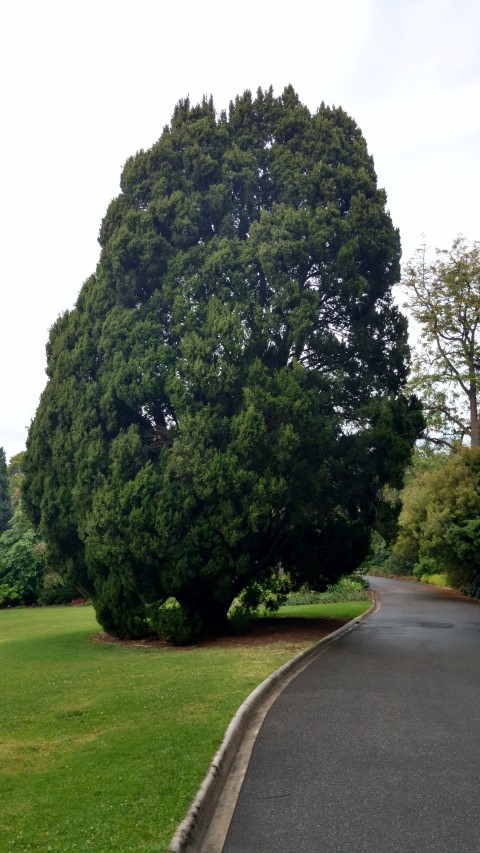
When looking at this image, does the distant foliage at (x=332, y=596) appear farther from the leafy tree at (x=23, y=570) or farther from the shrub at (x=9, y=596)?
the shrub at (x=9, y=596)

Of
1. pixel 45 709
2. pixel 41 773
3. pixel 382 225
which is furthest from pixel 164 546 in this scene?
pixel 382 225

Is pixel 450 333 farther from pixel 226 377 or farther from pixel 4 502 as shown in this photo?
pixel 4 502

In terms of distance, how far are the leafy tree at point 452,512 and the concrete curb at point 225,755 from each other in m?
17.5

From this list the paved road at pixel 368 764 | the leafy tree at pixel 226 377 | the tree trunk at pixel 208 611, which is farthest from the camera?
the tree trunk at pixel 208 611

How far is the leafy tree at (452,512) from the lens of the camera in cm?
2783

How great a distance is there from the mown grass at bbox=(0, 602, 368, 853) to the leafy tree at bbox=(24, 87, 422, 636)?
276cm

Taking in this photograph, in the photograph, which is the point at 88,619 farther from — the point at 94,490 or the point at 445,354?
the point at 445,354

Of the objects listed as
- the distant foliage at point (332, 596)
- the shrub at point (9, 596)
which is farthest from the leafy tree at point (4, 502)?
the distant foliage at point (332, 596)

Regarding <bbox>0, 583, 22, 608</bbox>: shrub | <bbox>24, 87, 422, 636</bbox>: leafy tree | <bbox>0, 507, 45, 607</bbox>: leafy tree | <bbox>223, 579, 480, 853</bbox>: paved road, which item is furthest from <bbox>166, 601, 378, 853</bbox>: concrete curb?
<bbox>0, 507, 45, 607</bbox>: leafy tree

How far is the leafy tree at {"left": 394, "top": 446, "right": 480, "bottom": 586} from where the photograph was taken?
2783 cm

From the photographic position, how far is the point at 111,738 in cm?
720

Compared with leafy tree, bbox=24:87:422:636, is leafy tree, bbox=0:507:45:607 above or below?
→ below

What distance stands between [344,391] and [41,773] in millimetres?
13116

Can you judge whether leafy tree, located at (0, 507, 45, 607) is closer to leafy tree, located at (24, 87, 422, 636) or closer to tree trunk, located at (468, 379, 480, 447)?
leafy tree, located at (24, 87, 422, 636)
